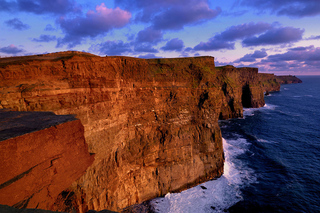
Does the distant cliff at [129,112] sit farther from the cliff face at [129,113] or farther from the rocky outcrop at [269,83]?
the rocky outcrop at [269,83]

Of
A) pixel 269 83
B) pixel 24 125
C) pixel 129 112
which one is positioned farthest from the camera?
pixel 269 83

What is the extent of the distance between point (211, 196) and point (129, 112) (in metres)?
15.0

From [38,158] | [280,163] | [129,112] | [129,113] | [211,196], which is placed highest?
[38,158]

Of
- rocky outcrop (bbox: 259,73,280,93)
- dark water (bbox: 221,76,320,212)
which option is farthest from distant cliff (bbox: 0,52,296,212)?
rocky outcrop (bbox: 259,73,280,93)

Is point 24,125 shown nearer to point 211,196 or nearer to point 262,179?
point 211,196

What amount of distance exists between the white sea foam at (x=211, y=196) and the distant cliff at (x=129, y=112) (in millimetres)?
1038

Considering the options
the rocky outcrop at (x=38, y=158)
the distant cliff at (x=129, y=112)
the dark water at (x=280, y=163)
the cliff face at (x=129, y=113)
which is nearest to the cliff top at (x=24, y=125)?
the rocky outcrop at (x=38, y=158)

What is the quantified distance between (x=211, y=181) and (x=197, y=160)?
13.4 feet

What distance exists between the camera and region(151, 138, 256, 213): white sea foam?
18.2 m

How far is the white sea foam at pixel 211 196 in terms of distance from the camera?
18.2m

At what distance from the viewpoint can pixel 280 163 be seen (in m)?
27.1

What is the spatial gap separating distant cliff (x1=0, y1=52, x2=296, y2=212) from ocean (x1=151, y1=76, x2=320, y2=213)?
1980 mm

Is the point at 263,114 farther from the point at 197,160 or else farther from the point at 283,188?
the point at 197,160

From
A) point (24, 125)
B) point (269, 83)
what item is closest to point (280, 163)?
point (24, 125)
